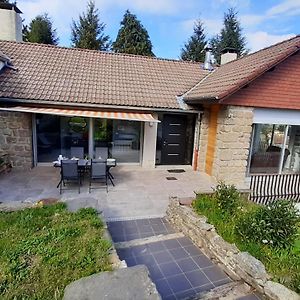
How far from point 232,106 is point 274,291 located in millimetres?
10230

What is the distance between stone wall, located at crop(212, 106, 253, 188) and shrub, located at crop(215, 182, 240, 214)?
5238mm

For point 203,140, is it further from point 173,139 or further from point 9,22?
point 9,22

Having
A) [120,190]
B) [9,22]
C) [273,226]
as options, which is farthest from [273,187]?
[9,22]

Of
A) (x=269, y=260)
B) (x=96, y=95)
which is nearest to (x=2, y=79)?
(x=96, y=95)

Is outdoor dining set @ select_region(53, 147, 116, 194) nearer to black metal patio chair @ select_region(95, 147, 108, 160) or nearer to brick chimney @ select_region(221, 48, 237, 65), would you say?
black metal patio chair @ select_region(95, 147, 108, 160)

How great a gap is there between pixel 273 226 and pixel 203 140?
10.0 m

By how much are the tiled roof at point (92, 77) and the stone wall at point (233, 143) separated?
3926 millimetres

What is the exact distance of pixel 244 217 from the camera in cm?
798

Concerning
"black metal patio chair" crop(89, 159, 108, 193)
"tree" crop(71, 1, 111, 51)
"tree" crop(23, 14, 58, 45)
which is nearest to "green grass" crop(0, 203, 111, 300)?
"black metal patio chair" crop(89, 159, 108, 193)

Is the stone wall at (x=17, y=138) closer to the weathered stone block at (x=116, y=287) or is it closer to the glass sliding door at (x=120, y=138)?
the glass sliding door at (x=120, y=138)

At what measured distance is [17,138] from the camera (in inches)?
586

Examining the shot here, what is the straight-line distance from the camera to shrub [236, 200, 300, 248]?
23.1 ft

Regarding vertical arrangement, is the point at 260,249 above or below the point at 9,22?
below

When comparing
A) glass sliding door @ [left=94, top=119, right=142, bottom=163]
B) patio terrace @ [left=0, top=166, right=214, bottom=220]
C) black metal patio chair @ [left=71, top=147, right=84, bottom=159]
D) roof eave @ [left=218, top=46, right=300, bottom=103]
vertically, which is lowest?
patio terrace @ [left=0, top=166, right=214, bottom=220]
